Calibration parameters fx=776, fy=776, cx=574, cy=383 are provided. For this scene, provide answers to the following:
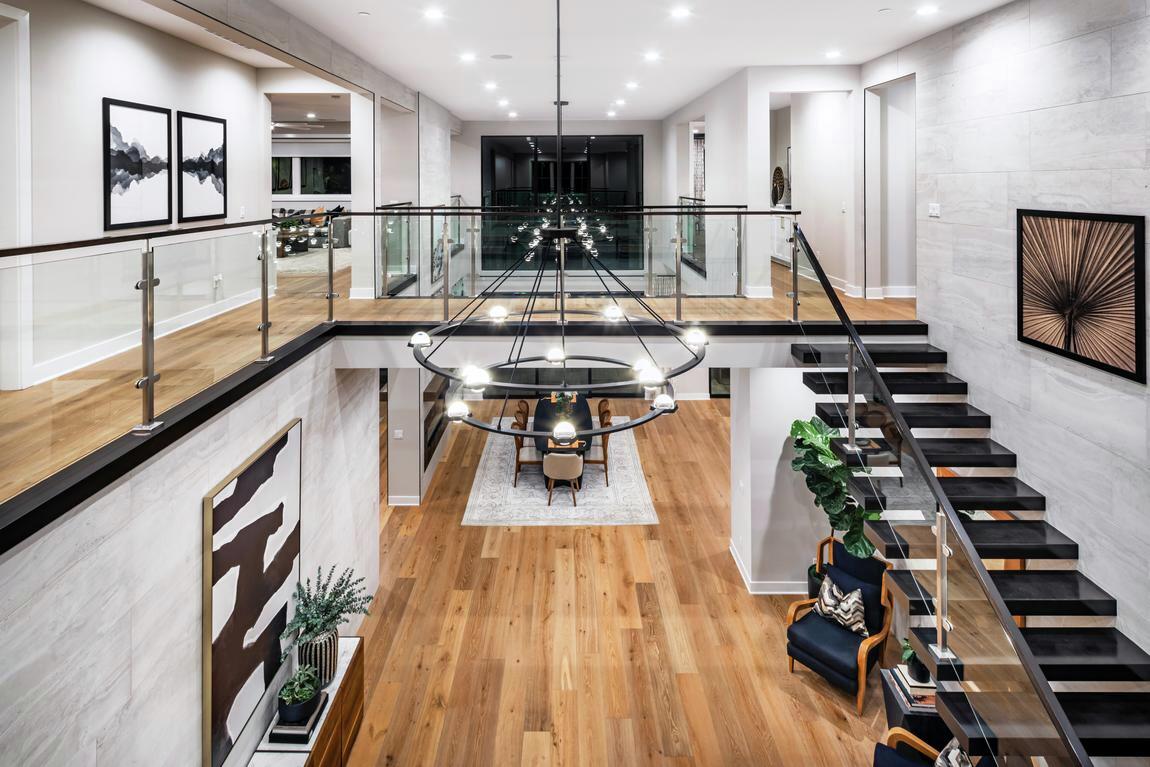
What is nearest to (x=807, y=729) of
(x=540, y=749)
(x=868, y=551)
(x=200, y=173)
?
(x=868, y=551)

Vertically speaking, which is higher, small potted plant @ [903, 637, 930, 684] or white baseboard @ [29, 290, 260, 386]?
white baseboard @ [29, 290, 260, 386]

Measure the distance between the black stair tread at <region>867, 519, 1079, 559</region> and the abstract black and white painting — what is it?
4.17m

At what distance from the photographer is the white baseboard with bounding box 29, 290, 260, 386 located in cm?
300

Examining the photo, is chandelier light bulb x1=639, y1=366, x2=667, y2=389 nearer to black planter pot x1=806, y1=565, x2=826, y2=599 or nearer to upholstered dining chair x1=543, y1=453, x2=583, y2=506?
black planter pot x1=806, y1=565, x2=826, y2=599

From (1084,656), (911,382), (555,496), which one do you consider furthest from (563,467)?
(1084,656)

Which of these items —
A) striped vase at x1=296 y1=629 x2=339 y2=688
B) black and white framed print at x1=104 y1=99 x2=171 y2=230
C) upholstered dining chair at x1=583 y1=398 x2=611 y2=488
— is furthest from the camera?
upholstered dining chair at x1=583 y1=398 x2=611 y2=488

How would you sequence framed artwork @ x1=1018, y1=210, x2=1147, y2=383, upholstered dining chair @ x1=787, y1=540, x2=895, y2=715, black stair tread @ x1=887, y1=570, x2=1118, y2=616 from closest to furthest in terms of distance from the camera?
1. framed artwork @ x1=1018, y1=210, x2=1147, y2=383
2. black stair tread @ x1=887, y1=570, x2=1118, y2=616
3. upholstered dining chair @ x1=787, y1=540, x2=895, y2=715

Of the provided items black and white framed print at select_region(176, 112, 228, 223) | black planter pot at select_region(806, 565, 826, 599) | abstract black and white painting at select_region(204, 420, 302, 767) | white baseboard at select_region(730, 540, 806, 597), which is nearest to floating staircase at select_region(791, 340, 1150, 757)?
black planter pot at select_region(806, 565, 826, 599)

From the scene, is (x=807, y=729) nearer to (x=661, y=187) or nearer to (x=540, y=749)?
(x=540, y=749)

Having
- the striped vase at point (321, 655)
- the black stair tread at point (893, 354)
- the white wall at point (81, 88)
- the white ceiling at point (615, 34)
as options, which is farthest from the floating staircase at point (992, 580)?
the white wall at point (81, 88)

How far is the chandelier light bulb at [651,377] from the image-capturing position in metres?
3.61

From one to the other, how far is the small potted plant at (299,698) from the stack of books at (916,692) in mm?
4459

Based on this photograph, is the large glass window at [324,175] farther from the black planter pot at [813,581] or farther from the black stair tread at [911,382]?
the black stair tread at [911,382]

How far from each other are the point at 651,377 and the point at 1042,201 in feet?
12.5
